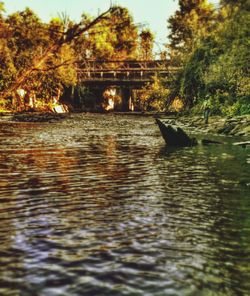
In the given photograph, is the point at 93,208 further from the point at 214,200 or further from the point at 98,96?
the point at 98,96

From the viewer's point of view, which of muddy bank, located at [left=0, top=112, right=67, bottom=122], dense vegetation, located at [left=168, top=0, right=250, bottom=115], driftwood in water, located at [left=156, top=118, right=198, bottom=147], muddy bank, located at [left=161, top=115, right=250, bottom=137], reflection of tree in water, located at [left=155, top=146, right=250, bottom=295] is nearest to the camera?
reflection of tree in water, located at [left=155, top=146, right=250, bottom=295]

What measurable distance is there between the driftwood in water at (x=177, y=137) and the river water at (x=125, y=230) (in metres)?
4.91

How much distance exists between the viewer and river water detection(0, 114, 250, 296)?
3.42m

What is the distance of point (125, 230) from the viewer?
4.80 m

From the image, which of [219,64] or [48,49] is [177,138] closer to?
[48,49]

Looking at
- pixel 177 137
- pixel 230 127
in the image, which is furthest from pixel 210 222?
pixel 230 127

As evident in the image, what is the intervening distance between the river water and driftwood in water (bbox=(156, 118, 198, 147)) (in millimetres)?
4913

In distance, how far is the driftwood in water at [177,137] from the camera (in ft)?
47.8

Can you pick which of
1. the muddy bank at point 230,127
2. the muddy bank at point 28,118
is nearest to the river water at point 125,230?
the muddy bank at point 230,127

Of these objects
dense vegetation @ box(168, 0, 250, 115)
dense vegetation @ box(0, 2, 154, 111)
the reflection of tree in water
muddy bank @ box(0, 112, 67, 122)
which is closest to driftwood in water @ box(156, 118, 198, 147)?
dense vegetation @ box(0, 2, 154, 111)

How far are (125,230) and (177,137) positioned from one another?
10.2 meters

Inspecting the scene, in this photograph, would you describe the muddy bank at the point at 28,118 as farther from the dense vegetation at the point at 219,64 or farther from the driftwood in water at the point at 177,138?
the driftwood in water at the point at 177,138

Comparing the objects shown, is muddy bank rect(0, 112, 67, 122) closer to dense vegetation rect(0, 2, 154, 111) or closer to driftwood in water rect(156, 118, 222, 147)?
dense vegetation rect(0, 2, 154, 111)

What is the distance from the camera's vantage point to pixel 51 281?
11.2 feet
